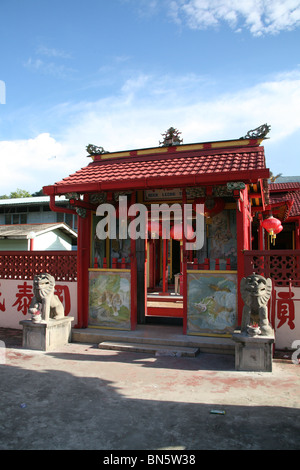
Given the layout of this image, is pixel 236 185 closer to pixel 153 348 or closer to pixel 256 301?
pixel 256 301

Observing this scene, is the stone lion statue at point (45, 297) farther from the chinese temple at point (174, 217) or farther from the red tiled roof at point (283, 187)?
the red tiled roof at point (283, 187)

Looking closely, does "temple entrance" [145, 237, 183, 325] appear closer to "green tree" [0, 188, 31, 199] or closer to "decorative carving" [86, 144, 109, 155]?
"decorative carving" [86, 144, 109, 155]

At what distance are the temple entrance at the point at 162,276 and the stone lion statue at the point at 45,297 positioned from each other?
2.84 metres

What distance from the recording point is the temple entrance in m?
11.3

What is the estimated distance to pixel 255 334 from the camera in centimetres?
577

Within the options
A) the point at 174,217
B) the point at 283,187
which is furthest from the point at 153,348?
the point at 283,187

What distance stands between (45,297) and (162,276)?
8966 millimetres

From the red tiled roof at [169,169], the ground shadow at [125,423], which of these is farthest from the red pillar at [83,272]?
the ground shadow at [125,423]

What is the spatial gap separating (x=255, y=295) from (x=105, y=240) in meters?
4.20

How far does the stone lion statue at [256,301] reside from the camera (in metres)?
5.93

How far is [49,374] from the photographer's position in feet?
18.4

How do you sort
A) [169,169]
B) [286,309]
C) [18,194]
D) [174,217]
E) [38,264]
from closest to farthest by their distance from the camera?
[286,309] → [169,169] → [174,217] → [38,264] → [18,194]

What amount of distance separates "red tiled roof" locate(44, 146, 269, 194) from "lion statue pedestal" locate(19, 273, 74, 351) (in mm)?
2200
